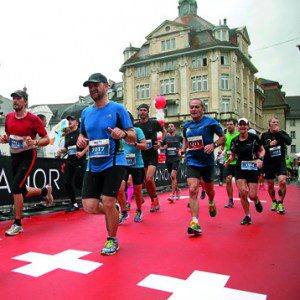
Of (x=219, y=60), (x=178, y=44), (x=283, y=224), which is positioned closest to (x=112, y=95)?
(x=178, y=44)

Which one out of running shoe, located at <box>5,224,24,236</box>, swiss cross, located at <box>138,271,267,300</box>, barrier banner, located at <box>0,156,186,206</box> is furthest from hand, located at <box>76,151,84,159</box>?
swiss cross, located at <box>138,271,267,300</box>

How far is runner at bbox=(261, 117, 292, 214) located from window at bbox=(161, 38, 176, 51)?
4567cm

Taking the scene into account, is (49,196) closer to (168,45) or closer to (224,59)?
(224,59)

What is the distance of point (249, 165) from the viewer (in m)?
6.06

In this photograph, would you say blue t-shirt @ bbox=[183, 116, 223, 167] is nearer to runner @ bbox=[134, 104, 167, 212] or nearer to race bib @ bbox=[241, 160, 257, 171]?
race bib @ bbox=[241, 160, 257, 171]

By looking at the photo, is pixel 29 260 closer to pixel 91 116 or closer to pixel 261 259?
pixel 91 116

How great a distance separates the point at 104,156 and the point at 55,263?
131 cm

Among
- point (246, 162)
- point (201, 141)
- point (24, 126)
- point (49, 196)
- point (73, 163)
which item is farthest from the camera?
point (73, 163)

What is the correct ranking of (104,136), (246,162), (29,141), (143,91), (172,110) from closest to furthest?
(104,136), (29,141), (246,162), (172,110), (143,91)

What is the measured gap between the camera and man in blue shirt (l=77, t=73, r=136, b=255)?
13.3 feet

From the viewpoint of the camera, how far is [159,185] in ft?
44.0

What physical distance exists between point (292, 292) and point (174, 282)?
977 mm

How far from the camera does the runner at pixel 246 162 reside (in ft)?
19.6

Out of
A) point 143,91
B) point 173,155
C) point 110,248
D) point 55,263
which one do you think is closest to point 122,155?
point 110,248
